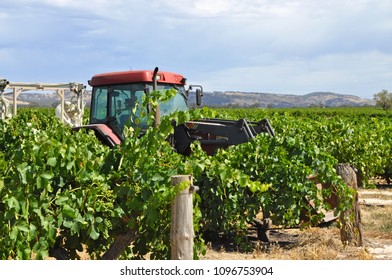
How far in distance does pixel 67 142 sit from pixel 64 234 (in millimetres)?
848

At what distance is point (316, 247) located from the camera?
796 centimetres

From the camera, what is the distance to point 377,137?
15109 millimetres

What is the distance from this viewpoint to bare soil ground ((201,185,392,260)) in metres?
7.67

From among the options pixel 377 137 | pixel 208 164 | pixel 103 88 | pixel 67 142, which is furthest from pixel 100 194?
pixel 377 137

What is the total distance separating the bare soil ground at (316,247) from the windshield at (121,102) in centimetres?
262

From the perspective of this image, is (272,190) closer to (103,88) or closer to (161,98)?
(161,98)

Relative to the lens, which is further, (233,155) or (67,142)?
(233,155)

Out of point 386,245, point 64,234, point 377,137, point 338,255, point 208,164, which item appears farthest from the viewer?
point 377,137

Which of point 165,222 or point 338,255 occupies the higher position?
point 165,222

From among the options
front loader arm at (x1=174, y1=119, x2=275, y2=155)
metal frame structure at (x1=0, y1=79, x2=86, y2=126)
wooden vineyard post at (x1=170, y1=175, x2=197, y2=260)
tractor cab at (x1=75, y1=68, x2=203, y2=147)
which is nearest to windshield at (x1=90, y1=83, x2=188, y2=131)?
tractor cab at (x1=75, y1=68, x2=203, y2=147)

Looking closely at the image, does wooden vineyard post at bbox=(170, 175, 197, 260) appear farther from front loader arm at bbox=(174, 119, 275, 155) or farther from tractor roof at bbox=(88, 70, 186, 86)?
tractor roof at bbox=(88, 70, 186, 86)

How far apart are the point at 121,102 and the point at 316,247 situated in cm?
427

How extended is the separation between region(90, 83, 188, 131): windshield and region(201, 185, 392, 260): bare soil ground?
8.60ft

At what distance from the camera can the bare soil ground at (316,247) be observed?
7.67 m
